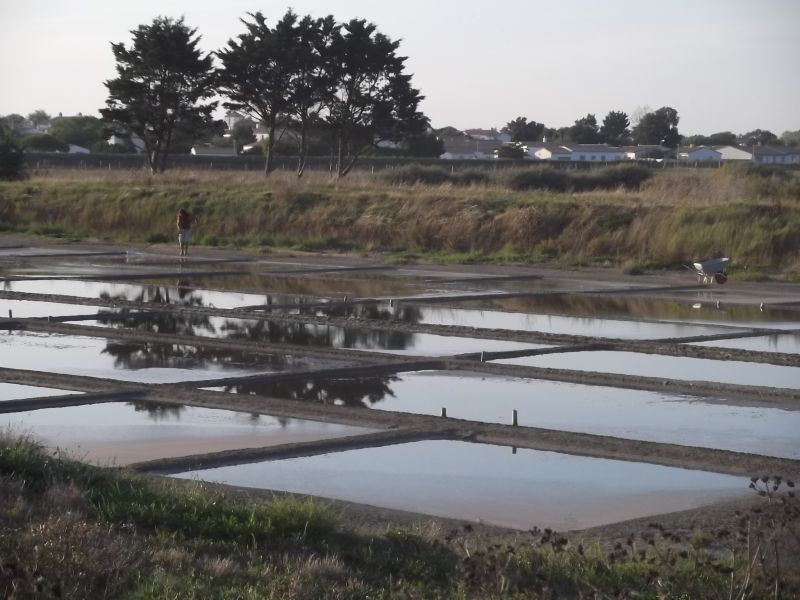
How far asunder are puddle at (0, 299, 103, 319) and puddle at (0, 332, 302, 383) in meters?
2.82

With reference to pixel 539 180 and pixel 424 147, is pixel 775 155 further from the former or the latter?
pixel 539 180

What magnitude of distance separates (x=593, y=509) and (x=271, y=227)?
33.9m

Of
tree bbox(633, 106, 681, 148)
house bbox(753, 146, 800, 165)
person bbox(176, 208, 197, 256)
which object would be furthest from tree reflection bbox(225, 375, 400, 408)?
tree bbox(633, 106, 681, 148)

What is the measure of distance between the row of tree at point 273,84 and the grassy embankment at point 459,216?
9.46 metres

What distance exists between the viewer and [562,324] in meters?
21.1

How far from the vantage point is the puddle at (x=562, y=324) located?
20.0m

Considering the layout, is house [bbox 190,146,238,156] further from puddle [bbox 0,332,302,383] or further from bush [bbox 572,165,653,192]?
puddle [bbox 0,332,302,383]

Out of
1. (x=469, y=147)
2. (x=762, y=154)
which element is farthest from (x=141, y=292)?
(x=469, y=147)

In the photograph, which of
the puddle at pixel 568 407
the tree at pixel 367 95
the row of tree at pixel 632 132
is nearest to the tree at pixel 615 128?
the row of tree at pixel 632 132

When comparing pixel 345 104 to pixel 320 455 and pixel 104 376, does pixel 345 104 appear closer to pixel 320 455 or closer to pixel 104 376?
pixel 104 376

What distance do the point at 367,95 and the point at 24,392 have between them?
54.1 meters

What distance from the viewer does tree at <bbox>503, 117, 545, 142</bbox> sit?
5965 inches

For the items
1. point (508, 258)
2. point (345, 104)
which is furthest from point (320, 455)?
point (345, 104)

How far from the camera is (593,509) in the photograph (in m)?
9.42
